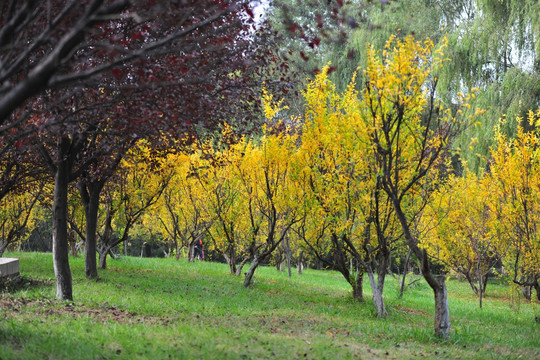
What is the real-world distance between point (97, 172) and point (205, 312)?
413 cm

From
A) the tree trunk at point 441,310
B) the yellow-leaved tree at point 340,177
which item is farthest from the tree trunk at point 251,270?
the tree trunk at point 441,310

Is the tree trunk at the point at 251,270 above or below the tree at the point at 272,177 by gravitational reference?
below

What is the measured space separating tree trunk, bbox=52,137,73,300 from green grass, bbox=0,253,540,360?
1.13 ft

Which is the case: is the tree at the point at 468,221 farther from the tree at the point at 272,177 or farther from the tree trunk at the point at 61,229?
the tree trunk at the point at 61,229

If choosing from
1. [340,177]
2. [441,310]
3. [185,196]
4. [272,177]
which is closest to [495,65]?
[272,177]

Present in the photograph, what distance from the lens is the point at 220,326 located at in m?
7.55

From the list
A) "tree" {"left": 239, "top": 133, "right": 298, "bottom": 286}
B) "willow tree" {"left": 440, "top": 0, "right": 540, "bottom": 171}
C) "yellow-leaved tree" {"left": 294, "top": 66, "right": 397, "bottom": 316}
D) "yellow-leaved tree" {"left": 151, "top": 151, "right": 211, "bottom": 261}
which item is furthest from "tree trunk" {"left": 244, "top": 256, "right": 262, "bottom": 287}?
"willow tree" {"left": 440, "top": 0, "right": 540, "bottom": 171}

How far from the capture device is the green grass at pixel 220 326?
5660 millimetres

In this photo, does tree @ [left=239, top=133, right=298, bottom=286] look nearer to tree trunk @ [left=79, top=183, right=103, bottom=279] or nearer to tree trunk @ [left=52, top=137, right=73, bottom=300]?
tree trunk @ [left=79, top=183, right=103, bottom=279]

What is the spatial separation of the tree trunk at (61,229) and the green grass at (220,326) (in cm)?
34

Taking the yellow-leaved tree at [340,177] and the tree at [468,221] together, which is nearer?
the yellow-leaved tree at [340,177]

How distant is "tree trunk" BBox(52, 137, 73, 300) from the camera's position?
8766 mm

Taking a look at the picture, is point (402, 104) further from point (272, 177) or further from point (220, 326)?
point (272, 177)

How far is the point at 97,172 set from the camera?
35.3ft
